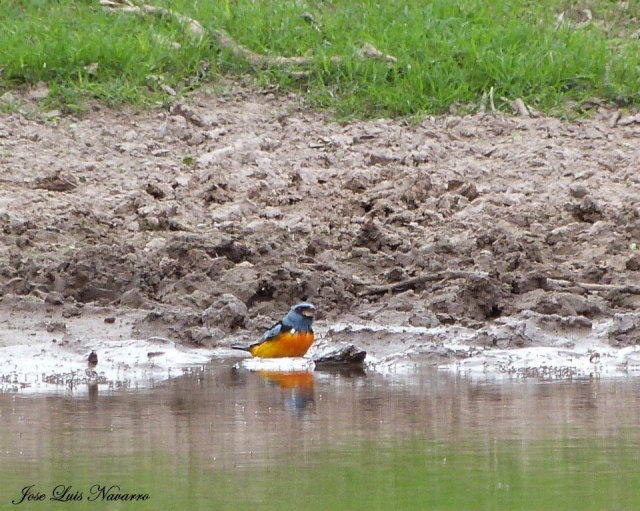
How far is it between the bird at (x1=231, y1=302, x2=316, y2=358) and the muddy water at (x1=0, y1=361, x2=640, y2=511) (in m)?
0.46

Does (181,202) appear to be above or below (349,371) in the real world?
above

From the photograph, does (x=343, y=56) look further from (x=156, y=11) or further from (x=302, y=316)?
(x=302, y=316)

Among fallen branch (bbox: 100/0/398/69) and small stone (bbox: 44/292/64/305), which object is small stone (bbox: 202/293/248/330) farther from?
fallen branch (bbox: 100/0/398/69)

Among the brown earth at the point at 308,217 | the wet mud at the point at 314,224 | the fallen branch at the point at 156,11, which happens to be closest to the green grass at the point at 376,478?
the wet mud at the point at 314,224

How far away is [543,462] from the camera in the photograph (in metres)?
5.18

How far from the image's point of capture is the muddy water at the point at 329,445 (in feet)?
15.3

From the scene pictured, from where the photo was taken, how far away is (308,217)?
32.1 feet

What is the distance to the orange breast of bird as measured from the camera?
778 cm

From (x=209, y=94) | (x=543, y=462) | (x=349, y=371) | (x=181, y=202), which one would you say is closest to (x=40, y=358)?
(x=349, y=371)

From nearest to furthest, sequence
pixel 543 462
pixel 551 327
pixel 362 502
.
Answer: pixel 362 502, pixel 543 462, pixel 551 327

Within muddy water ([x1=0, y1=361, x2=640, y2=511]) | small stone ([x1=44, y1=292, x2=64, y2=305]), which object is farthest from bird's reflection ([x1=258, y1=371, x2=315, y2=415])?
small stone ([x1=44, y1=292, x2=64, y2=305])

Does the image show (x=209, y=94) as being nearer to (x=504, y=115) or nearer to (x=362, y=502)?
(x=504, y=115)

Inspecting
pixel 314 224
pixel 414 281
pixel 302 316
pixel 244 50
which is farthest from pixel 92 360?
pixel 244 50

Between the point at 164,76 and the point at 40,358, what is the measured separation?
4385 millimetres
